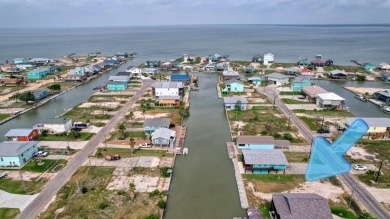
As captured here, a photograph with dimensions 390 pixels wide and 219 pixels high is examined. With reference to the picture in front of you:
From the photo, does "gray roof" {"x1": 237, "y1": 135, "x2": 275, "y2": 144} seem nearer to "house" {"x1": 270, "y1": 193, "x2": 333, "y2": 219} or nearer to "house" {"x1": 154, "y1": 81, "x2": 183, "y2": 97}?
"house" {"x1": 270, "y1": 193, "x2": 333, "y2": 219}

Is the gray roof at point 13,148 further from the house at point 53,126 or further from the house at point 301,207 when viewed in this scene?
the house at point 301,207

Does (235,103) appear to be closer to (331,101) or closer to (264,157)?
(331,101)

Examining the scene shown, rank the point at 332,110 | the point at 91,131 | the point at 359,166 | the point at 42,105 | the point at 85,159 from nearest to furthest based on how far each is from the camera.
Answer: the point at 359,166 < the point at 85,159 < the point at 91,131 < the point at 332,110 < the point at 42,105

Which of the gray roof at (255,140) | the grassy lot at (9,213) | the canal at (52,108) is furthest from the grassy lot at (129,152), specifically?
the canal at (52,108)

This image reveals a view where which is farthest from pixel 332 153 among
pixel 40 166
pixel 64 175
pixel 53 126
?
pixel 53 126

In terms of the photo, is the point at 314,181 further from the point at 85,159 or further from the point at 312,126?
the point at 85,159

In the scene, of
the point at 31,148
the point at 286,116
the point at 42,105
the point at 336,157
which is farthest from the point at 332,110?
the point at 42,105
